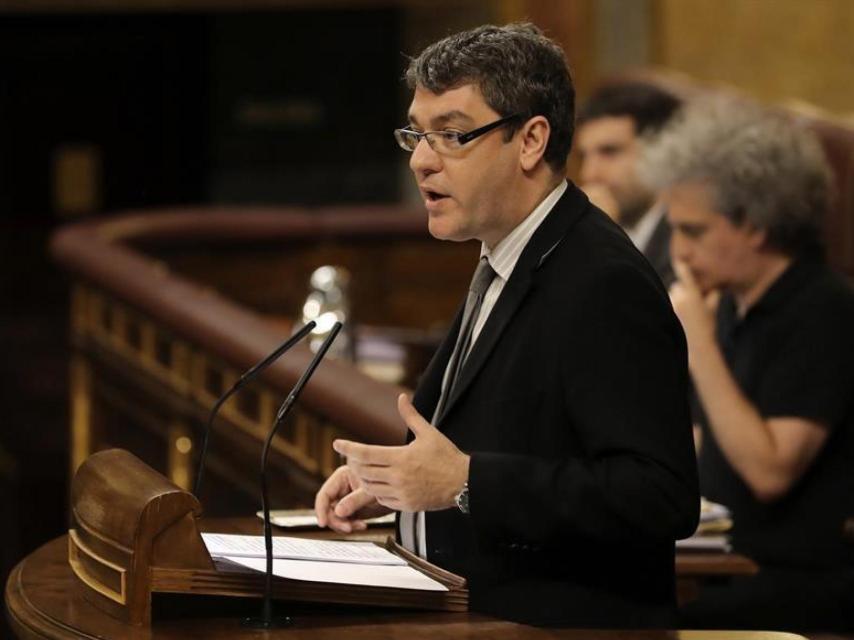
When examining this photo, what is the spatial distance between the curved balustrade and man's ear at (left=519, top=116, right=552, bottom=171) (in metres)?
0.89

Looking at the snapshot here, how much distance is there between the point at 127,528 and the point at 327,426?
142cm

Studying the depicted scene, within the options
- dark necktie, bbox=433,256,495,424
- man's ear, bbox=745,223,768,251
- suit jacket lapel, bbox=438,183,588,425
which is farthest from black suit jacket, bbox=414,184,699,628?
man's ear, bbox=745,223,768,251

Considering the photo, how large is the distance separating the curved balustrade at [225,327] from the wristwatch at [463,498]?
912 millimetres

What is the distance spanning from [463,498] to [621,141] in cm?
348

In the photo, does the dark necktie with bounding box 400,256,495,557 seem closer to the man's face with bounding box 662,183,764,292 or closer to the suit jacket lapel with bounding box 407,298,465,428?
the suit jacket lapel with bounding box 407,298,465,428

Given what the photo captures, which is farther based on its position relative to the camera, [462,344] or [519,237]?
[462,344]

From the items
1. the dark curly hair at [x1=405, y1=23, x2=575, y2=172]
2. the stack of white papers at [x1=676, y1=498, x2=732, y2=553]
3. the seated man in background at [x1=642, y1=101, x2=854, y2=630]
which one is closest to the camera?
the dark curly hair at [x1=405, y1=23, x2=575, y2=172]

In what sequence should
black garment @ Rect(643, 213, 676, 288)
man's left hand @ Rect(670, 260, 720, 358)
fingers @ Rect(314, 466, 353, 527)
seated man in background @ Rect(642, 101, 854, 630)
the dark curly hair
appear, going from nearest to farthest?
1. the dark curly hair
2. fingers @ Rect(314, 466, 353, 527)
3. seated man in background @ Rect(642, 101, 854, 630)
4. man's left hand @ Rect(670, 260, 720, 358)
5. black garment @ Rect(643, 213, 676, 288)

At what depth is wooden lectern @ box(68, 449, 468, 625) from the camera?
202cm

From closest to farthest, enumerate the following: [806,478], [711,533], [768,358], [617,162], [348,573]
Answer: [348,573], [711,533], [806,478], [768,358], [617,162]

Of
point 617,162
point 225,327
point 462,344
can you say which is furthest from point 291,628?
point 617,162

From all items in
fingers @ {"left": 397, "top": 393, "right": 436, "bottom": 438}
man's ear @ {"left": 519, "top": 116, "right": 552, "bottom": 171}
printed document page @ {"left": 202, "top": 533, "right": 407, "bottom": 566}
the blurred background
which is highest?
man's ear @ {"left": 519, "top": 116, "right": 552, "bottom": 171}

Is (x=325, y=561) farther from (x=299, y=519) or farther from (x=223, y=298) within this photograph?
(x=223, y=298)

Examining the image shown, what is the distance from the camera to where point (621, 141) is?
5.39 metres
